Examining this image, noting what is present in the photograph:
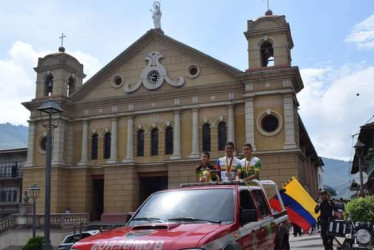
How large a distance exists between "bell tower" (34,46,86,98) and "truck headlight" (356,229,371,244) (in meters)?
26.2

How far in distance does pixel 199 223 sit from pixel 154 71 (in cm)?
2466

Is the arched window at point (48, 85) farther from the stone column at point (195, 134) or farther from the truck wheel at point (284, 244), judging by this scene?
the truck wheel at point (284, 244)

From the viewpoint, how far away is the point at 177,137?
28219 millimetres

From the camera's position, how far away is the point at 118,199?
28.8 m

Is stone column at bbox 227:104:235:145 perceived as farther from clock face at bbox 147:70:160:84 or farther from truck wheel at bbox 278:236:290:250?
truck wheel at bbox 278:236:290:250

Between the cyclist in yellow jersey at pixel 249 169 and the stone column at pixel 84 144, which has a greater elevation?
the stone column at pixel 84 144

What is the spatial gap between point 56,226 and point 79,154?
7056 mm

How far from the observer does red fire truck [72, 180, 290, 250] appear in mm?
5305

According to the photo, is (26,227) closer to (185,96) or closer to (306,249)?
(185,96)

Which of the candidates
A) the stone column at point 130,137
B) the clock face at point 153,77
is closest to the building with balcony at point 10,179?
the stone column at point 130,137

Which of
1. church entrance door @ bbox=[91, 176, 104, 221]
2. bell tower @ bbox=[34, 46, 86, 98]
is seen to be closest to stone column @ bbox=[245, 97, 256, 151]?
church entrance door @ bbox=[91, 176, 104, 221]

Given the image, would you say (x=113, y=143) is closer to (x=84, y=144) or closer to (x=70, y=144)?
(x=84, y=144)

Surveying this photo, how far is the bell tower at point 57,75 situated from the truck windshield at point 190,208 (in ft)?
87.1

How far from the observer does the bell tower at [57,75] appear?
3214cm
